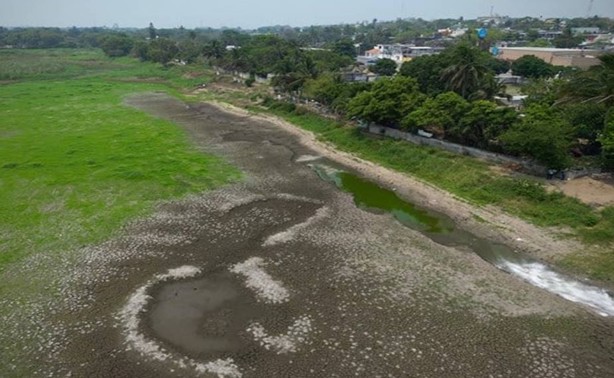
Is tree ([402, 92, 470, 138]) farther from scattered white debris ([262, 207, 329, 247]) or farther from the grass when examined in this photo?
scattered white debris ([262, 207, 329, 247])

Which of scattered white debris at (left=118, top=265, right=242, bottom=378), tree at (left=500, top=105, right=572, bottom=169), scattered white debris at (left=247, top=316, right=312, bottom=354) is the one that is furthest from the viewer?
tree at (left=500, top=105, right=572, bottom=169)

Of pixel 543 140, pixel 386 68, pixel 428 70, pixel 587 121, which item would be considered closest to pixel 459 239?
pixel 543 140

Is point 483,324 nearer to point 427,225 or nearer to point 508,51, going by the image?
point 427,225

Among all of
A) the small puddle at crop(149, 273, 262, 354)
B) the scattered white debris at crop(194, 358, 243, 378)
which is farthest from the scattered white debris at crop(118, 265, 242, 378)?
the small puddle at crop(149, 273, 262, 354)

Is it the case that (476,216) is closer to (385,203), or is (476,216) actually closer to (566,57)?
(385,203)

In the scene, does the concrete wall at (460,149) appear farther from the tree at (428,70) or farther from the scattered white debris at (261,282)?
the scattered white debris at (261,282)
